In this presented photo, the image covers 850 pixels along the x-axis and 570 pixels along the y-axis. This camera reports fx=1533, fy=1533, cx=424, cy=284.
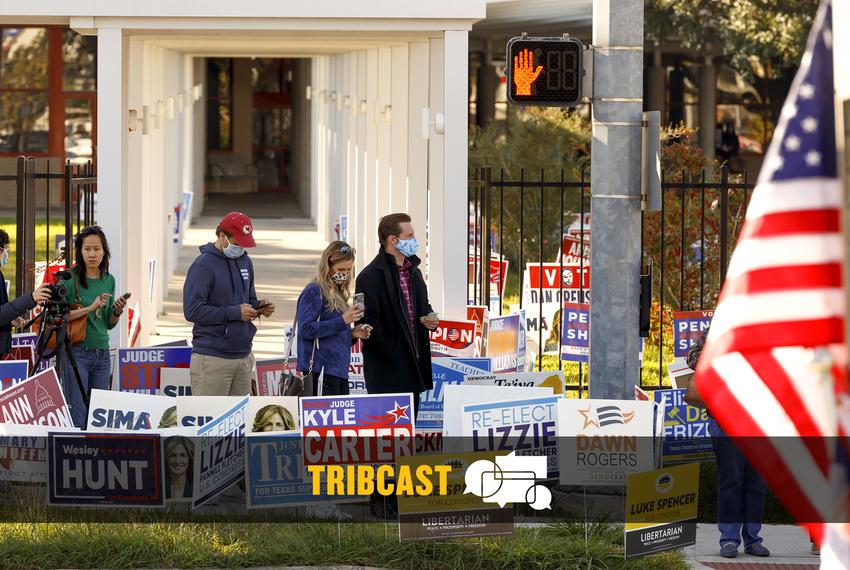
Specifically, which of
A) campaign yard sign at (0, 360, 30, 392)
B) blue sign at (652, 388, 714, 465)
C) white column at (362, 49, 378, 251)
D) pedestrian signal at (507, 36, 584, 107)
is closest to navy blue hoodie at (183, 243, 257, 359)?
campaign yard sign at (0, 360, 30, 392)

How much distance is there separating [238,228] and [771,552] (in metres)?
3.63

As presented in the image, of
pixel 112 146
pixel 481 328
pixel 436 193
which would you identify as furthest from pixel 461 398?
pixel 112 146

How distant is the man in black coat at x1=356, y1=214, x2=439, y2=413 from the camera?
30.1 ft

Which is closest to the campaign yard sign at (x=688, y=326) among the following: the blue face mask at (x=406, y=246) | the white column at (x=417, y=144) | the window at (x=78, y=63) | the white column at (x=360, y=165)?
the blue face mask at (x=406, y=246)

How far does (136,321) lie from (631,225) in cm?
493

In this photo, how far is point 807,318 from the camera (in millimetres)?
4152

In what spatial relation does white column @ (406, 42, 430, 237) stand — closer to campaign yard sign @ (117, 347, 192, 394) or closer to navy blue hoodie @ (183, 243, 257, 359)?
campaign yard sign @ (117, 347, 192, 394)

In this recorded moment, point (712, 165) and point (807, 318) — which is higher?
point (712, 165)

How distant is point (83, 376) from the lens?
384 inches

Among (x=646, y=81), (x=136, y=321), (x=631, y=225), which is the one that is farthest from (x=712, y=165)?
(x=646, y=81)

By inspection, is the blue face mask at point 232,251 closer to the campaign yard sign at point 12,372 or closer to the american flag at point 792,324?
the campaign yard sign at point 12,372

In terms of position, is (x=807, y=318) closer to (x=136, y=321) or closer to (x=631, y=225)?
(x=631, y=225)

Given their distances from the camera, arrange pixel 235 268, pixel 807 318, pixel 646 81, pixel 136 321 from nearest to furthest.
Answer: pixel 807 318, pixel 235 268, pixel 136 321, pixel 646 81

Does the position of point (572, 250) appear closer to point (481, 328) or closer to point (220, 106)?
point (481, 328)
